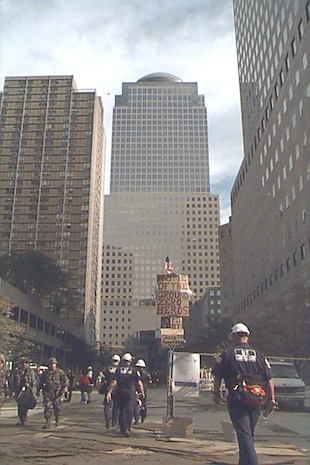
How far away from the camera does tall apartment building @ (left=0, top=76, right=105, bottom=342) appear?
113688mm

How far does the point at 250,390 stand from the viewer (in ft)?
19.1

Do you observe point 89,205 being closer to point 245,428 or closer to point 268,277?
point 268,277

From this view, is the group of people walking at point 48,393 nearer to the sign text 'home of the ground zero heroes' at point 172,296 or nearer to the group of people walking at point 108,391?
the group of people walking at point 108,391

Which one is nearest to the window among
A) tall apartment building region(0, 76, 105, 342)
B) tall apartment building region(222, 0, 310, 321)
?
tall apartment building region(222, 0, 310, 321)

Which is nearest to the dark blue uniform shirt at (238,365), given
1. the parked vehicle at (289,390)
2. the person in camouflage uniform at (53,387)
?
the person in camouflage uniform at (53,387)

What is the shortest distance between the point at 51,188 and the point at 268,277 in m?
69.0

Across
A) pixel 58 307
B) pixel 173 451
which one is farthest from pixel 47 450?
pixel 58 307

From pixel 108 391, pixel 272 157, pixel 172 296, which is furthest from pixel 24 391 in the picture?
pixel 272 157

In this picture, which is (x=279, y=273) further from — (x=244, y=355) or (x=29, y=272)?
(x=244, y=355)

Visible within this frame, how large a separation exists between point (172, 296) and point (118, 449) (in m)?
8.12

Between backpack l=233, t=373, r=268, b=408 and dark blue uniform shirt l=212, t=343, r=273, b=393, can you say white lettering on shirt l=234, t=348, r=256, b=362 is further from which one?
backpack l=233, t=373, r=268, b=408

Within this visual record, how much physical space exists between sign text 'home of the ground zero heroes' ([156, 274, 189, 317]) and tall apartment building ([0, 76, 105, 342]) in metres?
95.3

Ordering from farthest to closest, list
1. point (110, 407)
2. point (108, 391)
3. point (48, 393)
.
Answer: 1. point (110, 407)
2. point (48, 393)
3. point (108, 391)

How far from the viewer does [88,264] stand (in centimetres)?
11275
